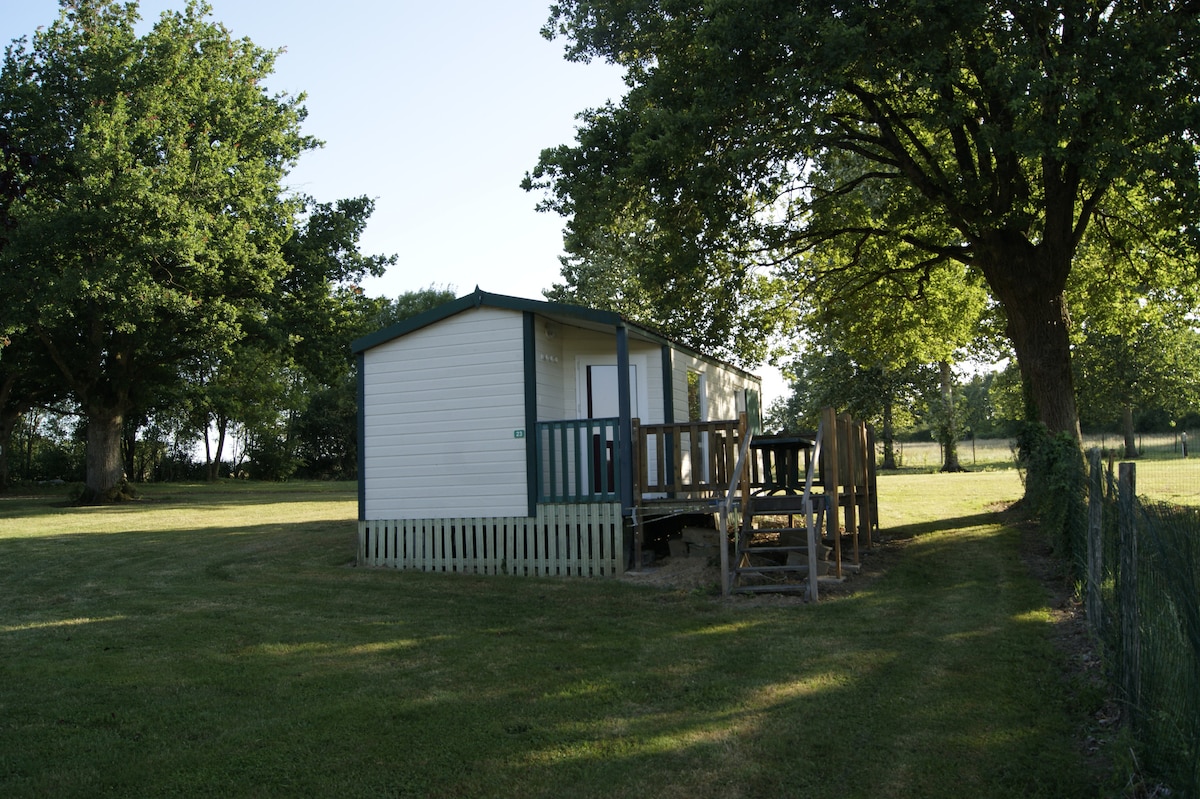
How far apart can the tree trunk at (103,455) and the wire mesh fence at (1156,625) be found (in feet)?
87.5

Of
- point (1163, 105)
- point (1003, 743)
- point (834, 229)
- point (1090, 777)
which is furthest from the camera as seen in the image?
point (834, 229)

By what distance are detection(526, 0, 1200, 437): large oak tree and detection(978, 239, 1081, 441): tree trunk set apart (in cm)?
3

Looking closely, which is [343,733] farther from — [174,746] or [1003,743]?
[1003,743]

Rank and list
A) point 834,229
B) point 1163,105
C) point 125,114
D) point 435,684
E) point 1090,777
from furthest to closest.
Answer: point 125,114, point 834,229, point 1163,105, point 435,684, point 1090,777

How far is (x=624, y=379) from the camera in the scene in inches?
470

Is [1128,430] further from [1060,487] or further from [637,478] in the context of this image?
[637,478]

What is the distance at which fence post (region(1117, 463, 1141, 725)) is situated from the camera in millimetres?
4719

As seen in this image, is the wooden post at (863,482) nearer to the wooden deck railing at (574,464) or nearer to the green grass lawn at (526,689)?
the green grass lawn at (526,689)

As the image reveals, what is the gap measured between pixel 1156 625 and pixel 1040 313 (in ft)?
42.0

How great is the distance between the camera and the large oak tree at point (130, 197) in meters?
22.1

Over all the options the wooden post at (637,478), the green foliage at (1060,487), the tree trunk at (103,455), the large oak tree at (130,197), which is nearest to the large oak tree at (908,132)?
the green foliage at (1060,487)

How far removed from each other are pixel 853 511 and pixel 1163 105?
6.34 m

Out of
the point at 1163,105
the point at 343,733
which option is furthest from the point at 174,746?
the point at 1163,105

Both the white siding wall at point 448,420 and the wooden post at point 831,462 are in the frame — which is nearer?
the wooden post at point 831,462
